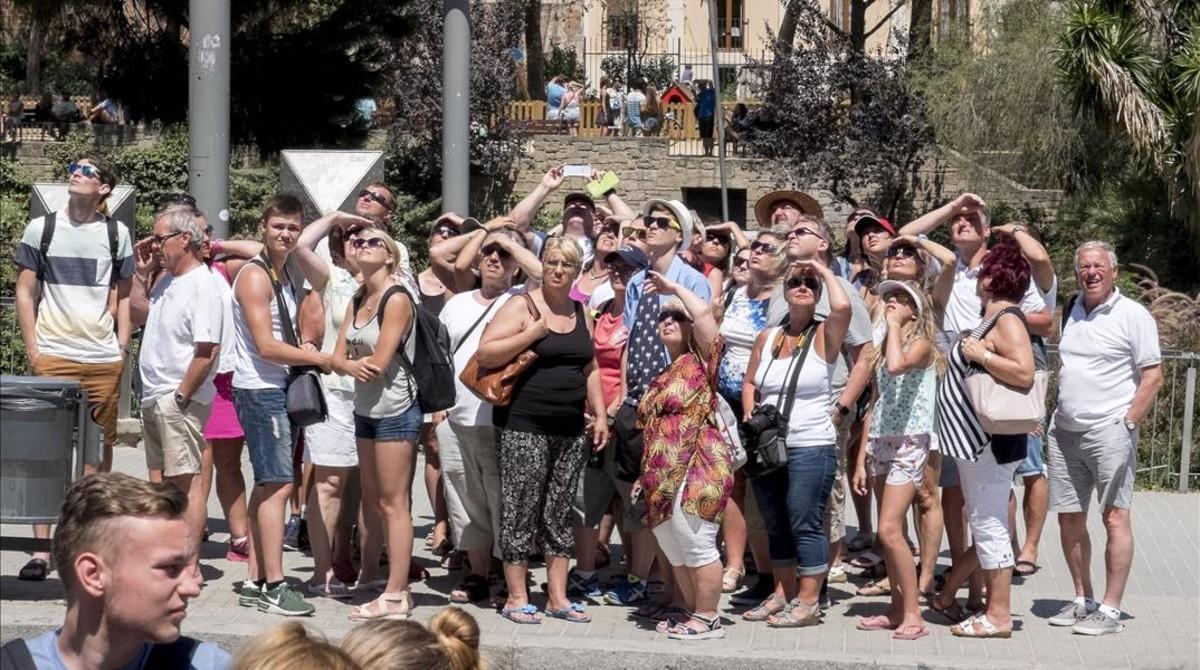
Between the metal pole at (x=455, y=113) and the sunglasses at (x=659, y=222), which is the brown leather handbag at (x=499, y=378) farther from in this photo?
the metal pole at (x=455, y=113)

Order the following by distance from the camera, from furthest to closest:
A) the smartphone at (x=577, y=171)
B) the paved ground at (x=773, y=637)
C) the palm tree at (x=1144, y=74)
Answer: the palm tree at (x=1144, y=74) < the smartphone at (x=577, y=171) < the paved ground at (x=773, y=637)

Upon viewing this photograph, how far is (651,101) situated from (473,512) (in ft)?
95.8

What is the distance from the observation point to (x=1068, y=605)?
26.5ft

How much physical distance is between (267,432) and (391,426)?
636 mm

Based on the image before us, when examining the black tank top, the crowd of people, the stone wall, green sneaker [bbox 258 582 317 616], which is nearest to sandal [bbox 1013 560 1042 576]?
the crowd of people

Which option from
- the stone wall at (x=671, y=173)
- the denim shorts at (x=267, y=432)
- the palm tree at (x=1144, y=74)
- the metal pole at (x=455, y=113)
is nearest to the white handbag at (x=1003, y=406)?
the denim shorts at (x=267, y=432)

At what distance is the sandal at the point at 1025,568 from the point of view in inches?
347

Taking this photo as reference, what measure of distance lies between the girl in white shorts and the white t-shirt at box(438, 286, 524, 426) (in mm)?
1734

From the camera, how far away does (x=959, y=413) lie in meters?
7.36

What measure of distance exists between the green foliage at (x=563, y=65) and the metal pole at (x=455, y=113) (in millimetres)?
35112

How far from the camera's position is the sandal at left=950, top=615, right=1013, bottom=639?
7445mm

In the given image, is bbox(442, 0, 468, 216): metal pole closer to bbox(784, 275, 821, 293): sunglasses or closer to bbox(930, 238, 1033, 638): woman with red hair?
bbox(784, 275, 821, 293): sunglasses

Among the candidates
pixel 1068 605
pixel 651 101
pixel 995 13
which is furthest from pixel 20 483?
pixel 651 101

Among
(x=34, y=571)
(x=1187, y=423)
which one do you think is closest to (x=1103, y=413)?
(x=1187, y=423)
